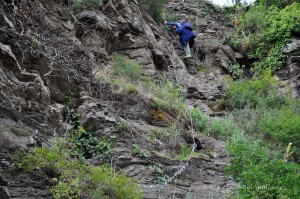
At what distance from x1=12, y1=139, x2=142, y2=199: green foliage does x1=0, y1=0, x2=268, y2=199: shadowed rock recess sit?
0.47 feet

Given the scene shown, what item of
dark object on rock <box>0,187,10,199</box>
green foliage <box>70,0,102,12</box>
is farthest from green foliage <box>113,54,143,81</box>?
dark object on rock <box>0,187,10,199</box>

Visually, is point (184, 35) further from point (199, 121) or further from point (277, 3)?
point (199, 121)

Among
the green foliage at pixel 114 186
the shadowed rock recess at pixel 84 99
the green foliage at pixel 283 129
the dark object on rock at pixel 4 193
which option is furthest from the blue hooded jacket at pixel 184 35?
the dark object on rock at pixel 4 193

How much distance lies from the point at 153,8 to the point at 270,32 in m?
4.85

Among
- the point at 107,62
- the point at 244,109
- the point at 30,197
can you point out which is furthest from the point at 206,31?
the point at 30,197

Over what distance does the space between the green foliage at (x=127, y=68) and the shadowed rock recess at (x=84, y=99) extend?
28 centimetres

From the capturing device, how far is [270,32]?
17234 millimetres

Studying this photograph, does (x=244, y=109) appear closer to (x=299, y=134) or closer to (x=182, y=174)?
(x=299, y=134)

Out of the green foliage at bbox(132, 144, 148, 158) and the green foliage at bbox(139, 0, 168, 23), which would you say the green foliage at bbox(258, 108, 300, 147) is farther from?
the green foliage at bbox(139, 0, 168, 23)

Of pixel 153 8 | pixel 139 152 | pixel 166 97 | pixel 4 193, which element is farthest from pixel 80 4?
pixel 4 193

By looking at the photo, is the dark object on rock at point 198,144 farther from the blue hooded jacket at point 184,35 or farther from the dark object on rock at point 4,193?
the blue hooded jacket at point 184,35

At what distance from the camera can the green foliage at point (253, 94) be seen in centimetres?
1329

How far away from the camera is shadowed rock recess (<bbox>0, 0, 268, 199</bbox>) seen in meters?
6.03

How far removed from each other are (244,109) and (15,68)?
7691mm
